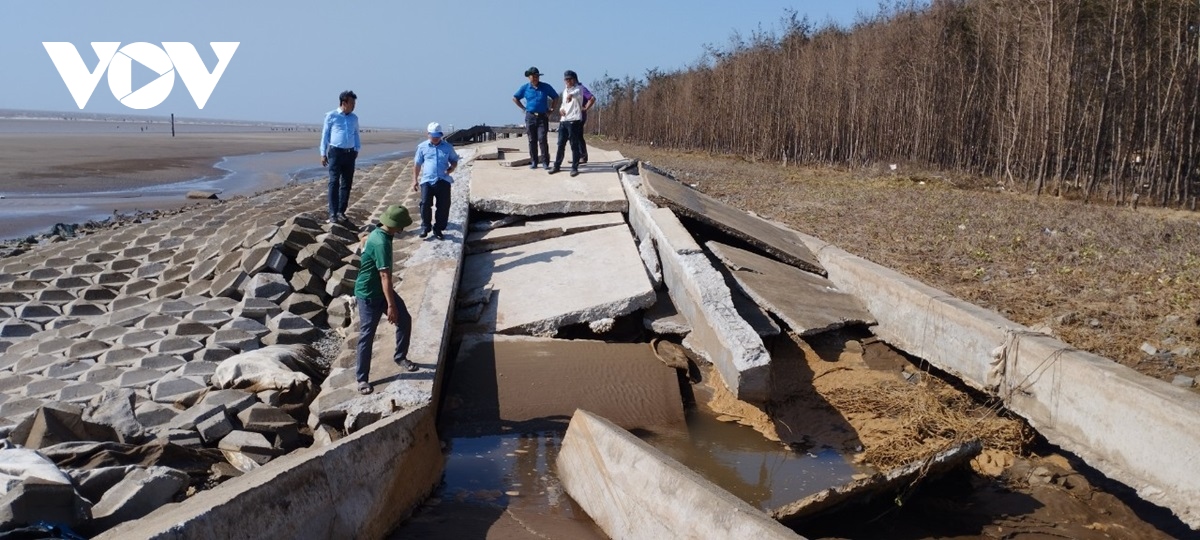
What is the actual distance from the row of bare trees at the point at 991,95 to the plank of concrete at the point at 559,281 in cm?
900

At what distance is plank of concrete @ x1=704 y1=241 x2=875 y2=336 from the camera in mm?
6898

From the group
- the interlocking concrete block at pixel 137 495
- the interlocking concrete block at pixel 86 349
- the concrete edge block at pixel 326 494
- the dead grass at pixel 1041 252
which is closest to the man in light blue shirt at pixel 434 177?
the interlocking concrete block at pixel 86 349

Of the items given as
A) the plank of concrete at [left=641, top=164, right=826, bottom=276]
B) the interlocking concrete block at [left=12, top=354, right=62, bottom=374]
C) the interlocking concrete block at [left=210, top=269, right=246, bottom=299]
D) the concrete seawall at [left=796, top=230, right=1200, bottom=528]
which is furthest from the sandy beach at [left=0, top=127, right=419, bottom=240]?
the concrete seawall at [left=796, top=230, right=1200, bottom=528]

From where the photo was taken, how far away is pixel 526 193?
1002cm

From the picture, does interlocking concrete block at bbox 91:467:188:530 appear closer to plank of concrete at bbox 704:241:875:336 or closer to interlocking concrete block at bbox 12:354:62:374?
interlocking concrete block at bbox 12:354:62:374

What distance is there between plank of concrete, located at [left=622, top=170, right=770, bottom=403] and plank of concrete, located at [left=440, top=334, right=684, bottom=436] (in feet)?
1.34

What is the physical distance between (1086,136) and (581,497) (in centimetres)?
1276

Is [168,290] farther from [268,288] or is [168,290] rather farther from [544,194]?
[544,194]

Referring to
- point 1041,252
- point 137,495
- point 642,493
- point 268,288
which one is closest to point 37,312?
point 268,288

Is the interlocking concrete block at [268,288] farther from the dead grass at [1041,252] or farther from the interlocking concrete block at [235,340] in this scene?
the dead grass at [1041,252]

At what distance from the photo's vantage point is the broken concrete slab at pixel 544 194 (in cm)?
959

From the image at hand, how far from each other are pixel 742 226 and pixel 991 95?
455 inches

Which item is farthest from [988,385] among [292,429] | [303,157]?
[303,157]

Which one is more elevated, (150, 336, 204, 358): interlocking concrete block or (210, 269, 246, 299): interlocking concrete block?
(210, 269, 246, 299): interlocking concrete block
